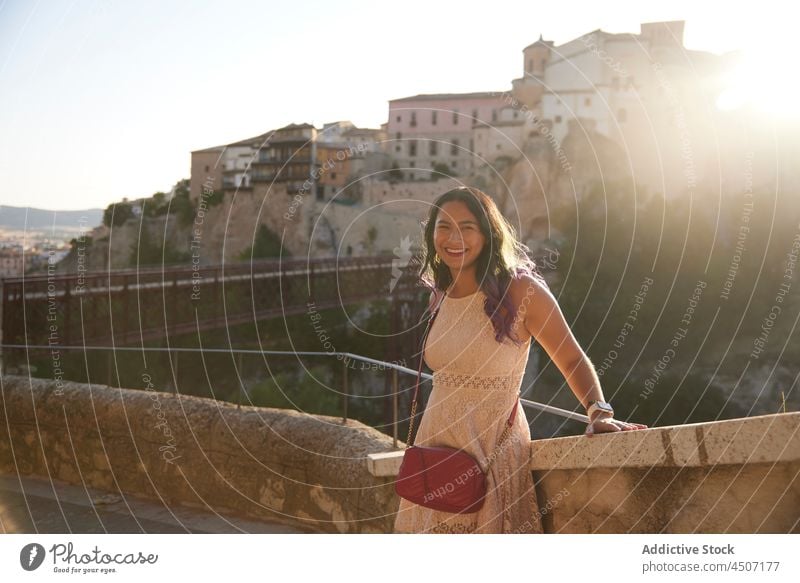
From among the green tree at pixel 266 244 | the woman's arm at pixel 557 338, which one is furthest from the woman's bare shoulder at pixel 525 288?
the green tree at pixel 266 244

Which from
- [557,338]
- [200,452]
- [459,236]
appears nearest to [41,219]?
[200,452]

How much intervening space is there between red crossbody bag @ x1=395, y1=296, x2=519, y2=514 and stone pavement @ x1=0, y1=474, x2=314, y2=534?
0.98 m

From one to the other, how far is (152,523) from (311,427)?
0.57 m

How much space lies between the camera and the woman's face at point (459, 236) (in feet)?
4.49

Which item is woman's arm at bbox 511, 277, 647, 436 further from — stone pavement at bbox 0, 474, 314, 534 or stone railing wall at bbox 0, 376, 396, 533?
stone pavement at bbox 0, 474, 314, 534

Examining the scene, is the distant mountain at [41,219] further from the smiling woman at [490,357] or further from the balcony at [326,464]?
the smiling woman at [490,357]

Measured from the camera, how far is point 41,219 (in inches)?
94.8

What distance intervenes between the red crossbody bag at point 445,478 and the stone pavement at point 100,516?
0.98 m

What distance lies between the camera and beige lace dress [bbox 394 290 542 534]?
1.30m

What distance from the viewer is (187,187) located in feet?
50.0

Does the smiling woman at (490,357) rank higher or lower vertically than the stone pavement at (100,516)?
higher
